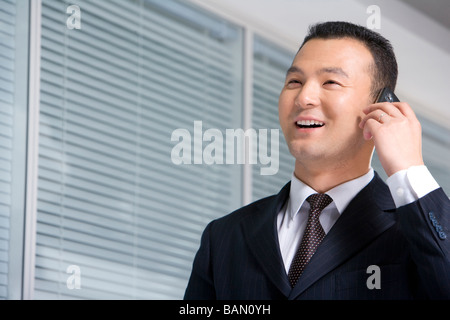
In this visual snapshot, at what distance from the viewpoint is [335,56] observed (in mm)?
1697

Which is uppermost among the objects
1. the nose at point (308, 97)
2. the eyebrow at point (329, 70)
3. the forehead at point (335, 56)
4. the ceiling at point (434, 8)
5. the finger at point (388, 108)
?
the ceiling at point (434, 8)

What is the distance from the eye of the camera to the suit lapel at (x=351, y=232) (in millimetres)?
1438

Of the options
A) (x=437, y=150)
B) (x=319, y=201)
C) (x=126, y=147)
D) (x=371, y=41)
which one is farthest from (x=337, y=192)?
(x=437, y=150)

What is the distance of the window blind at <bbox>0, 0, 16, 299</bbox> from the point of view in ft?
8.75

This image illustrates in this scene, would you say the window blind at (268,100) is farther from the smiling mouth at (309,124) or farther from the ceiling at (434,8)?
the smiling mouth at (309,124)

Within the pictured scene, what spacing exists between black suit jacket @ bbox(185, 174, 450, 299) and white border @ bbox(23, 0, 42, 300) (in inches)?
48.0

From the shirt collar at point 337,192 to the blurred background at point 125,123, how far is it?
138 centimetres

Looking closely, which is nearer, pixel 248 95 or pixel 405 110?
pixel 405 110

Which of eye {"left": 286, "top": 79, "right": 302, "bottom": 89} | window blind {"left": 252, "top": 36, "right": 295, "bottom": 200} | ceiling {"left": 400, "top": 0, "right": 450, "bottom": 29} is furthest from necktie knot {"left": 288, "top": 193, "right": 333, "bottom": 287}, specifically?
ceiling {"left": 400, "top": 0, "right": 450, "bottom": 29}

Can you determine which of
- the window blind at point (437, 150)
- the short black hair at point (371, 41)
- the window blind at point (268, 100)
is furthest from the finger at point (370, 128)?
the window blind at point (437, 150)

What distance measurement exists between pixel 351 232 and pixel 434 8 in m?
3.25

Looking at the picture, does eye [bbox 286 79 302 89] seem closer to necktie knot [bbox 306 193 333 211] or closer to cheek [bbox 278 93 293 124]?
cheek [bbox 278 93 293 124]

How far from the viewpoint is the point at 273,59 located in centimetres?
405

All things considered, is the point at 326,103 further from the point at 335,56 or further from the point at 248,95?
the point at 248,95
